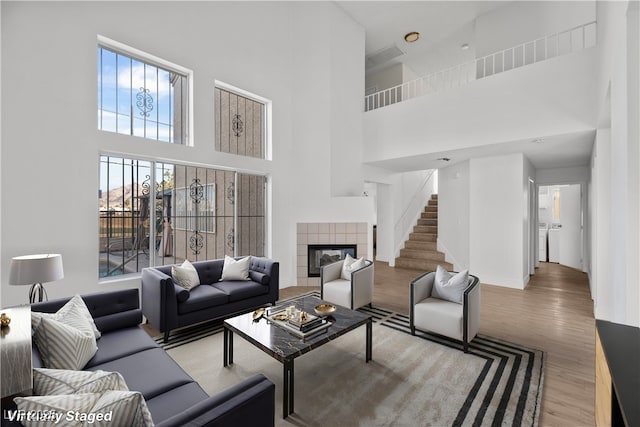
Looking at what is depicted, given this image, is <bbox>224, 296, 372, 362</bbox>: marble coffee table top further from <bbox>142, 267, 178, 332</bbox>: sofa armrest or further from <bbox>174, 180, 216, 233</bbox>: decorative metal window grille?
<bbox>174, 180, 216, 233</bbox>: decorative metal window grille

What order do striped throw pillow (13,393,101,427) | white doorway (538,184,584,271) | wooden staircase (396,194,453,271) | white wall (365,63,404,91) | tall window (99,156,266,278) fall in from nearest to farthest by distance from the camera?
striped throw pillow (13,393,101,427), tall window (99,156,266,278), white doorway (538,184,584,271), wooden staircase (396,194,453,271), white wall (365,63,404,91)

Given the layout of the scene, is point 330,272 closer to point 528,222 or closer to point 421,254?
Answer: point 421,254

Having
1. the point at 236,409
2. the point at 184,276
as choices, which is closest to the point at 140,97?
the point at 184,276

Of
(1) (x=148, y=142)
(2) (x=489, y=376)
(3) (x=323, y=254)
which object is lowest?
(2) (x=489, y=376)

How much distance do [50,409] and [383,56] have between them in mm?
8131

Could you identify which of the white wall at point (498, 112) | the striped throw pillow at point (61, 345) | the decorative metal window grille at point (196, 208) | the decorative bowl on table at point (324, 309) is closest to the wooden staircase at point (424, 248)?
the white wall at point (498, 112)

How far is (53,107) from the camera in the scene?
118 inches

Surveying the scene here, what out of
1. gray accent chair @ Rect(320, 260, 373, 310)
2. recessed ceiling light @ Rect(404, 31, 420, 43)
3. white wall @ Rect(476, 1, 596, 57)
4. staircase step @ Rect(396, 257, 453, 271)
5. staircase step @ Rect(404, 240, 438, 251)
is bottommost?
staircase step @ Rect(396, 257, 453, 271)

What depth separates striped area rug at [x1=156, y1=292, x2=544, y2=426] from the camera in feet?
6.44

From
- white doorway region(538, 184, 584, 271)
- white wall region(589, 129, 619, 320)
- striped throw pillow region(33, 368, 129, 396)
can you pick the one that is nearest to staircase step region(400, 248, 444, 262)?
white doorway region(538, 184, 584, 271)

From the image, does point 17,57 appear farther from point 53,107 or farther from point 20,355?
point 20,355

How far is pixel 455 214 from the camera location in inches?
258

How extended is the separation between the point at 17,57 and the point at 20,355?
3149 mm

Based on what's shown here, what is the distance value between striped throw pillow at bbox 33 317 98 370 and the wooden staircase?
634 centimetres
